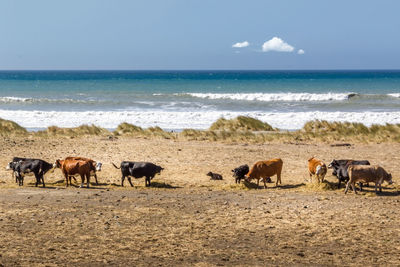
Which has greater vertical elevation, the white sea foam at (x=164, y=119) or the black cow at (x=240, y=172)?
the black cow at (x=240, y=172)

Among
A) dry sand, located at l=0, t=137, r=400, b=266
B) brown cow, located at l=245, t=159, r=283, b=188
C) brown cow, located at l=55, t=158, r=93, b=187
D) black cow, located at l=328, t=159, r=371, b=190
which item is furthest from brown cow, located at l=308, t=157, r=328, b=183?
brown cow, located at l=55, t=158, r=93, b=187

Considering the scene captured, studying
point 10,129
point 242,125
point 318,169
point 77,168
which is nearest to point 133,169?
point 77,168

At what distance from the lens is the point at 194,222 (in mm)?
10586

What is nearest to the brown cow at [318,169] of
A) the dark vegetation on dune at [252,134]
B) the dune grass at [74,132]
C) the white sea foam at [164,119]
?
the dark vegetation on dune at [252,134]

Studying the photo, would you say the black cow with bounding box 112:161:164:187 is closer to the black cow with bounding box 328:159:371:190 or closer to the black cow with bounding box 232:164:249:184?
the black cow with bounding box 232:164:249:184

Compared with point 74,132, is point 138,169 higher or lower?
higher

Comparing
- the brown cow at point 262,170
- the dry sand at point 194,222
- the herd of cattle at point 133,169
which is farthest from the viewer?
the brown cow at point 262,170

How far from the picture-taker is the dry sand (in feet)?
28.4

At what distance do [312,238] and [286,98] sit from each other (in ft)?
166

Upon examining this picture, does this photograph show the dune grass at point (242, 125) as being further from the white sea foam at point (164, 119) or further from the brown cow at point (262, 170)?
the brown cow at point (262, 170)

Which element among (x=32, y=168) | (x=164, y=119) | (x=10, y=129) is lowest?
(x=164, y=119)

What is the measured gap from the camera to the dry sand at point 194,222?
8648 millimetres

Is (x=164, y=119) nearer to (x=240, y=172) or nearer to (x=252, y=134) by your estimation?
(x=252, y=134)

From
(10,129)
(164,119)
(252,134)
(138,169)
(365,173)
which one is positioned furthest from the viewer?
(164,119)
